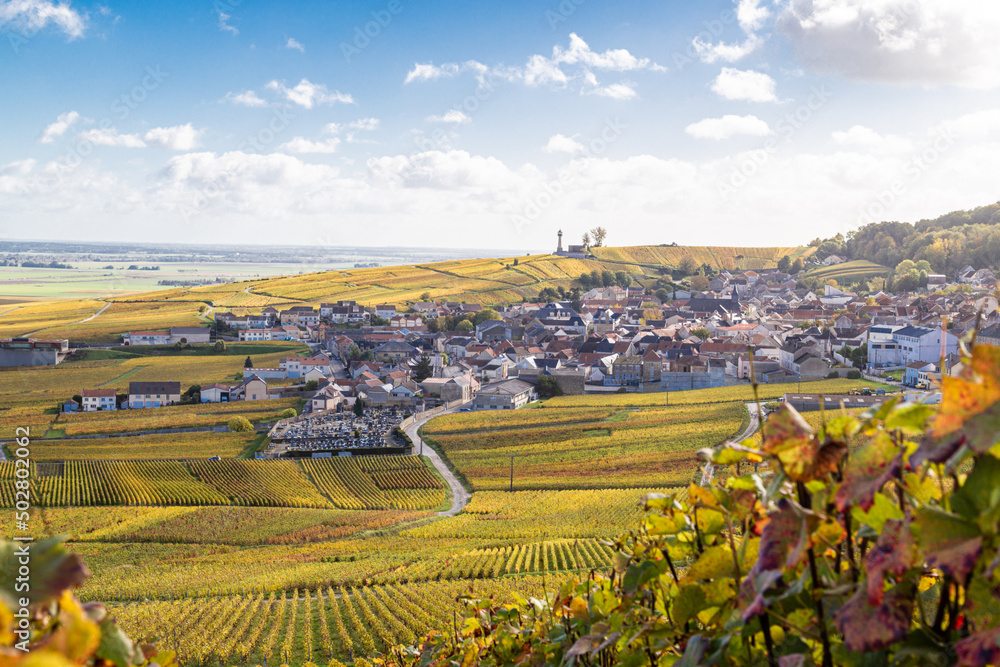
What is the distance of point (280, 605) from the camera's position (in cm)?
1733

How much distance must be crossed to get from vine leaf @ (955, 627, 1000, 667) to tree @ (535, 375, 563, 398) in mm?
47429

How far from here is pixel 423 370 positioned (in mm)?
50750

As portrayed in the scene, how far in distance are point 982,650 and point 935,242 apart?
91.3m

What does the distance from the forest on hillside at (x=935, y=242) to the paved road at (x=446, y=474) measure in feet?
207

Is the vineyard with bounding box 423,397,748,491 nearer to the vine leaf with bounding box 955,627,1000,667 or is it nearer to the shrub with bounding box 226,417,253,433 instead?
the shrub with bounding box 226,417,253,433

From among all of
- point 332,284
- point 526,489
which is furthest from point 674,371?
point 332,284

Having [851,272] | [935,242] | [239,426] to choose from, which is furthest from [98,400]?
[851,272]

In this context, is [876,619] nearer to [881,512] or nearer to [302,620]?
[881,512]

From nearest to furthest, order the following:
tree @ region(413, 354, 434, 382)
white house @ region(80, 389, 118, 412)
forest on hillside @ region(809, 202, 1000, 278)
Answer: white house @ region(80, 389, 118, 412), tree @ region(413, 354, 434, 382), forest on hillside @ region(809, 202, 1000, 278)

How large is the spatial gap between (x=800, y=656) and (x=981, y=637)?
219 millimetres

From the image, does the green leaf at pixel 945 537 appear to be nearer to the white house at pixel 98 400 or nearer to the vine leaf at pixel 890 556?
the vine leaf at pixel 890 556

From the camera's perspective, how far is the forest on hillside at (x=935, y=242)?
74.4 metres

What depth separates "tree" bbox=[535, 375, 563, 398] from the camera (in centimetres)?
4794

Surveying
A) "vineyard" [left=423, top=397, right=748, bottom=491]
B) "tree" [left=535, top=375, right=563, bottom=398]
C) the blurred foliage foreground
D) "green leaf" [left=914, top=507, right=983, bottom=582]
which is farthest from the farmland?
"green leaf" [left=914, top=507, right=983, bottom=582]
